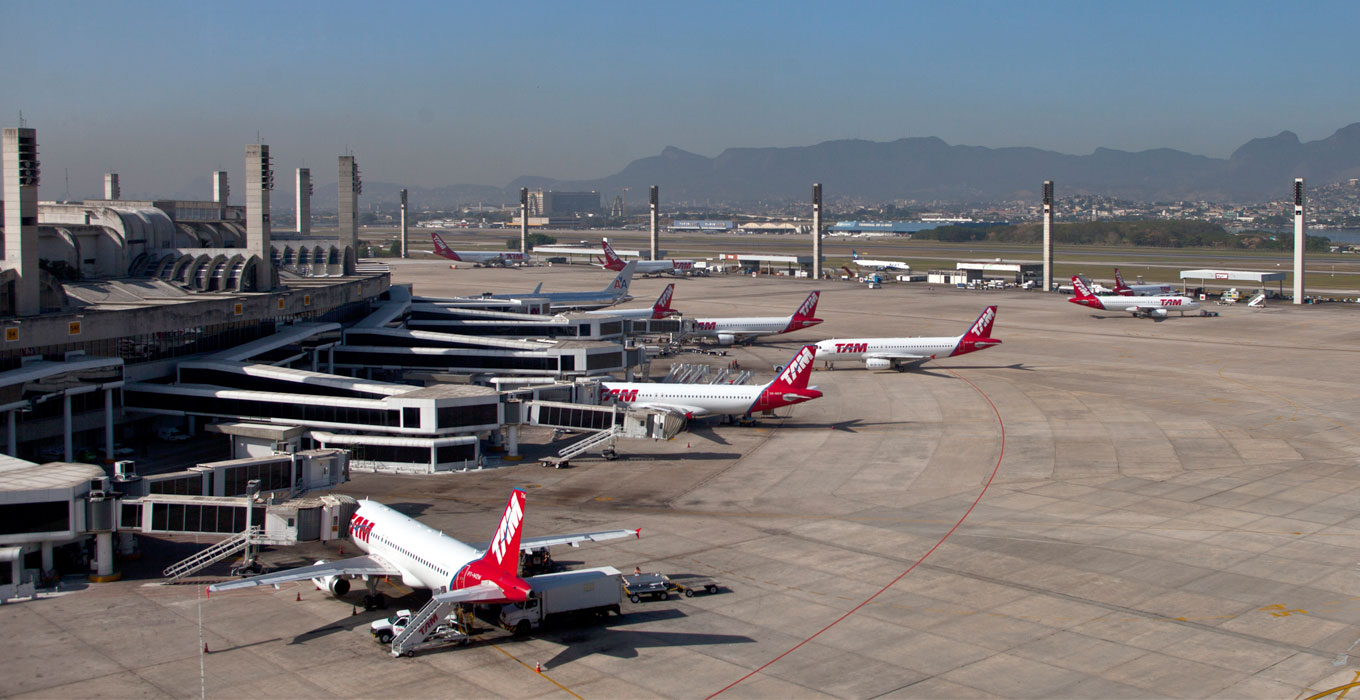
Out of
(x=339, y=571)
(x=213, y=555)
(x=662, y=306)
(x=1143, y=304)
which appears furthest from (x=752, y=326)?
(x=339, y=571)

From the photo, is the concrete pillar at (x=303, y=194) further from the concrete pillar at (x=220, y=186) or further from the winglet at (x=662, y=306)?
the winglet at (x=662, y=306)

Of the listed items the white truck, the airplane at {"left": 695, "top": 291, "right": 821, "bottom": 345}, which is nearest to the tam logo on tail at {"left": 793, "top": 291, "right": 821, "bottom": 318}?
the airplane at {"left": 695, "top": 291, "right": 821, "bottom": 345}

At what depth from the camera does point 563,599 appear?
32344 mm

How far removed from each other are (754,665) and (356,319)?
2795 inches

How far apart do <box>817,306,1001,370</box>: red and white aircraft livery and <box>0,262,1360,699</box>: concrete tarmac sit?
1007 cm

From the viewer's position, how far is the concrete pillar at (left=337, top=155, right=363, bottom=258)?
4152 inches

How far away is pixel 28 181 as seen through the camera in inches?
2195

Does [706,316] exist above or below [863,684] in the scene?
above

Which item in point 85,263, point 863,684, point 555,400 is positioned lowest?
point 863,684

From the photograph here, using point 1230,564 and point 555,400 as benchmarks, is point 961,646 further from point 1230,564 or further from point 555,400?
point 555,400

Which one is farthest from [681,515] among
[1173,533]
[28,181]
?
[28,181]

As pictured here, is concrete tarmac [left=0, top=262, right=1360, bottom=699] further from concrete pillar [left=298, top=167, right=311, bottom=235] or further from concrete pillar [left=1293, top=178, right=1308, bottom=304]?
concrete pillar [left=298, top=167, right=311, bottom=235]

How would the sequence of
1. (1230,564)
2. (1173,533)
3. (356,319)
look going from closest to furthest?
(1230,564), (1173,533), (356,319)

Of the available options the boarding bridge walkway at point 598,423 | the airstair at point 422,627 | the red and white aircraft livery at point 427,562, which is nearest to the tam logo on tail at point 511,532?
the red and white aircraft livery at point 427,562
